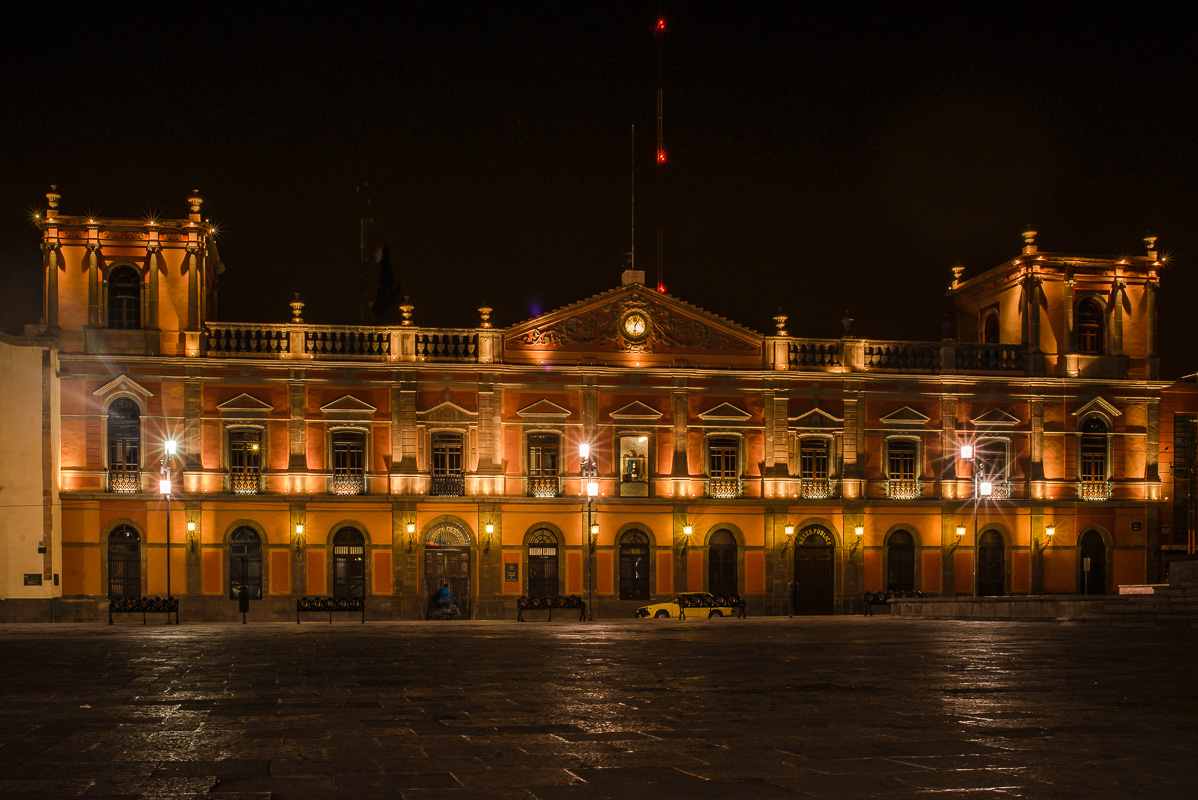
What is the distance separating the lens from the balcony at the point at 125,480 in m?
36.6

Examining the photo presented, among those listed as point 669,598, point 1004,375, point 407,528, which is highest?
point 1004,375

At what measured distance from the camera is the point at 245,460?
37688 millimetres

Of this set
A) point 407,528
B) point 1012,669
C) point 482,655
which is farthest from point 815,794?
point 407,528

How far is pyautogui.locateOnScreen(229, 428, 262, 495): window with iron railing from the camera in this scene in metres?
37.5

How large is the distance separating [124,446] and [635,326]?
1732 centimetres

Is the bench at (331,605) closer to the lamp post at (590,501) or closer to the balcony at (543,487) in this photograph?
the balcony at (543,487)

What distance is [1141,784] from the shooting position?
900 centimetres

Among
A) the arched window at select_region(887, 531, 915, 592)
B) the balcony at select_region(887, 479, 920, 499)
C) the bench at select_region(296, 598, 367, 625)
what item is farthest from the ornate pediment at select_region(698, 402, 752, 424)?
the bench at select_region(296, 598, 367, 625)

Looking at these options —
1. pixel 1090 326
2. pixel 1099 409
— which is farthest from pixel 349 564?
pixel 1090 326

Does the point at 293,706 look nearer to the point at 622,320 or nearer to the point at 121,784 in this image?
the point at 121,784

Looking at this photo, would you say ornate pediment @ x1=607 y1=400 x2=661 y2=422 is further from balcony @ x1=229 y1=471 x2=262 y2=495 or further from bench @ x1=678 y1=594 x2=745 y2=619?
balcony @ x1=229 y1=471 x2=262 y2=495

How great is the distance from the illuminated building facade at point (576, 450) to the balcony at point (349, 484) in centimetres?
12

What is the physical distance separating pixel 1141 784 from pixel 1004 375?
1379 inches

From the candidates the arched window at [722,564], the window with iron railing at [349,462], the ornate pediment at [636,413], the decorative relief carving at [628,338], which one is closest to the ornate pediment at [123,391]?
the window with iron railing at [349,462]
